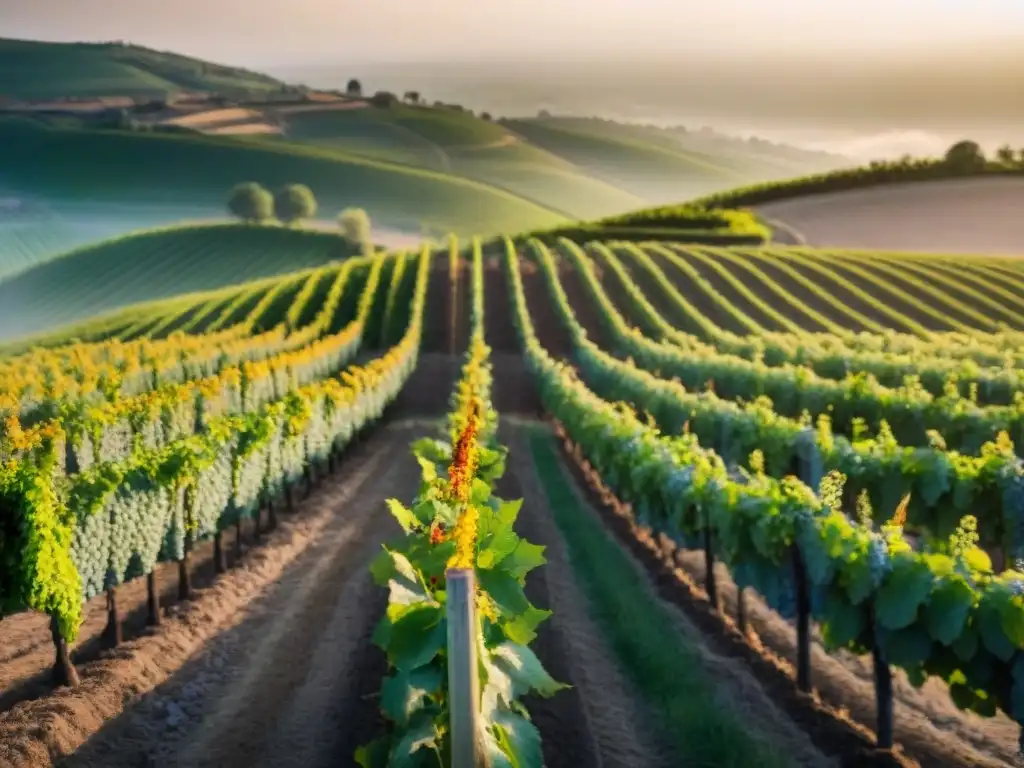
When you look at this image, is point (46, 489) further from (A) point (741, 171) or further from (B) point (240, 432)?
(A) point (741, 171)

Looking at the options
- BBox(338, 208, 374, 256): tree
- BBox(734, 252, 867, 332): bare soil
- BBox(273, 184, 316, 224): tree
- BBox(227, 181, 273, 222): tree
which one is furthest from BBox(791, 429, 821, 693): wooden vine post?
BBox(273, 184, 316, 224): tree

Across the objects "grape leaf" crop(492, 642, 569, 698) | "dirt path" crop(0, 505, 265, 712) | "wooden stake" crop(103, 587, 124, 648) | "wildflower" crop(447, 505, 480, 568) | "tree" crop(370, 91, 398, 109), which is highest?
"tree" crop(370, 91, 398, 109)

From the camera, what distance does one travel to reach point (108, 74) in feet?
204

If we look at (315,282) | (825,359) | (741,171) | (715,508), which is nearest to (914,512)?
(715,508)

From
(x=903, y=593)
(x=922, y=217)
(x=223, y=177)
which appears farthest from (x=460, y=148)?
(x=903, y=593)

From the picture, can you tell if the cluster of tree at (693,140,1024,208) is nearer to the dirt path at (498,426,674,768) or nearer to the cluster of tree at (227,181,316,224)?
the cluster of tree at (227,181,316,224)

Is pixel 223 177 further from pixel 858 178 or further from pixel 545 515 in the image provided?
pixel 545 515

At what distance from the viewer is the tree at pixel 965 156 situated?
43.8m

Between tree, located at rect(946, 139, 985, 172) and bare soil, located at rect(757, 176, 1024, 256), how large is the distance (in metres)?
0.81

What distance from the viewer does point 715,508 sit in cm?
1072

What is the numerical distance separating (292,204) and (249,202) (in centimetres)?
304

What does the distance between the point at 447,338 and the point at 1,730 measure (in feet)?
91.6

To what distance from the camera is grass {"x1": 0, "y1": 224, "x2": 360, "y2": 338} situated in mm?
54656

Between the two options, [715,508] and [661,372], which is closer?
[715,508]
